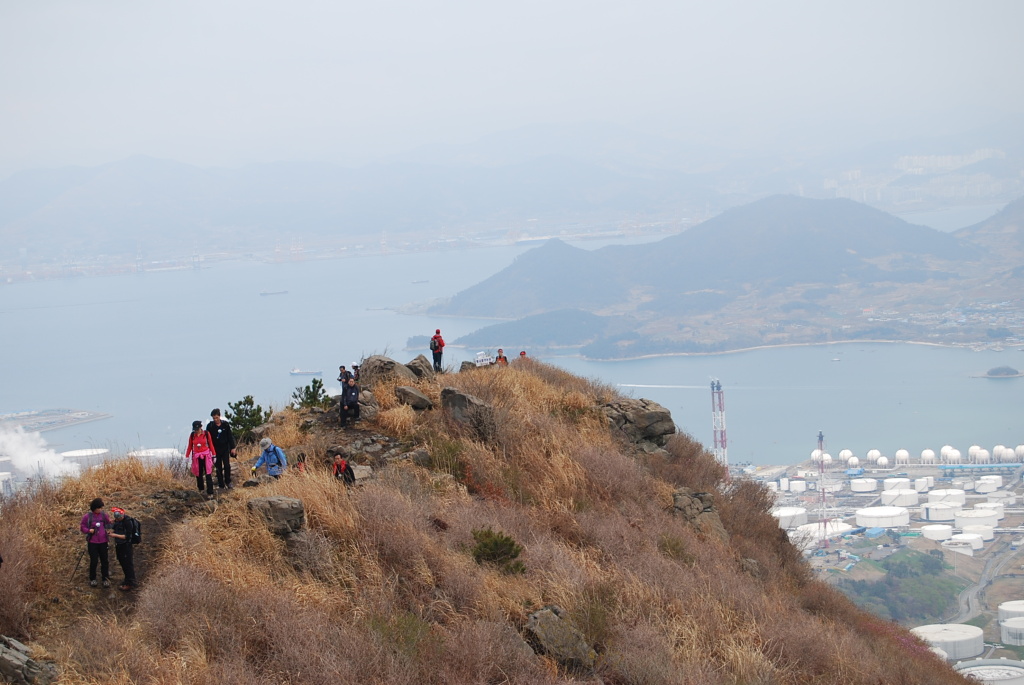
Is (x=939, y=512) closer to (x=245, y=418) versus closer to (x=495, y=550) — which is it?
(x=245, y=418)

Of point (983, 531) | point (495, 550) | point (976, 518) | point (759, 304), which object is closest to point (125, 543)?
point (495, 550)

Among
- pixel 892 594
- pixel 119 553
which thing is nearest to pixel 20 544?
pixel 119 553

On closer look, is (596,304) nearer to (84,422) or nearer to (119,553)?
(84,422)

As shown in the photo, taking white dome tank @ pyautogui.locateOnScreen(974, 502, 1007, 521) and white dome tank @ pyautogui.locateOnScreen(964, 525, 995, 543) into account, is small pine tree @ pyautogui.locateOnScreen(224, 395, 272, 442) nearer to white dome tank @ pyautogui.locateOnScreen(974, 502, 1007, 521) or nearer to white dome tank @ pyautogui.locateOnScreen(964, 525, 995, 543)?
white dome tank @ pyautogui.locateOnScreen(964, 525, 995, 543)

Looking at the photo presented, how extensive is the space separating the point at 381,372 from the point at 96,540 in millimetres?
9257

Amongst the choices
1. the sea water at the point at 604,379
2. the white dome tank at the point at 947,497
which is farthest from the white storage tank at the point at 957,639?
the sea water at the point at 604,379

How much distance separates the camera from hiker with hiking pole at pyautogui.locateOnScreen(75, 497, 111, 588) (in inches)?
341

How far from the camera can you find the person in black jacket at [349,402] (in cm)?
1459

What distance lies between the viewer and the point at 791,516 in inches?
2053

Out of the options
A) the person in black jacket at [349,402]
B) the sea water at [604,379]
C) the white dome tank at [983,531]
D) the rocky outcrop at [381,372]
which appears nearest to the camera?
the person in black jacket at [349,402]

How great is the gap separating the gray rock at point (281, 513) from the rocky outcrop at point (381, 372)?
24.0 ft

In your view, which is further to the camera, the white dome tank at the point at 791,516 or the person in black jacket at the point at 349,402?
the white dome tank at the point at 791,516

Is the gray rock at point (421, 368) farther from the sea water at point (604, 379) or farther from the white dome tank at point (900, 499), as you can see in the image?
the sea water at point (604, 379)

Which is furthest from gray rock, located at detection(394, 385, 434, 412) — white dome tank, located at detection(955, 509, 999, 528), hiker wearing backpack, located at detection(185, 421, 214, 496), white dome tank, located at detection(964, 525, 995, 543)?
white dome tank, located at detection(955, 509, 999, 528)
